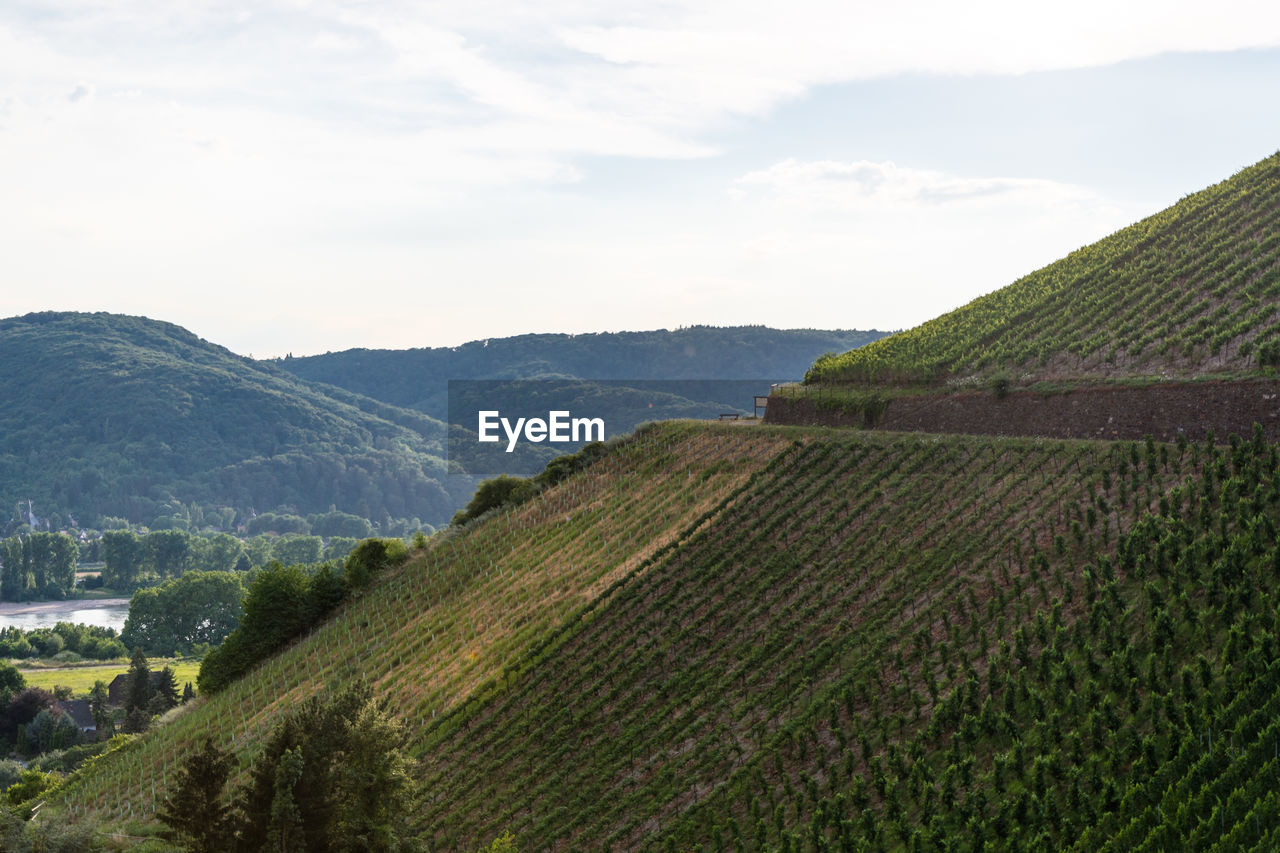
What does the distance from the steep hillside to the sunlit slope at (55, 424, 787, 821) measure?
0.26 meters

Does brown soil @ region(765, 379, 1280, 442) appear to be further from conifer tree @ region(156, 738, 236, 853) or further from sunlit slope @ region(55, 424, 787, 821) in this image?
conifer tree @ region(156, 738, 236, 853)

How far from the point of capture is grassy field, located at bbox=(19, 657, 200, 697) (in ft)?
335

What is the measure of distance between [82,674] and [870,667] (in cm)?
10129

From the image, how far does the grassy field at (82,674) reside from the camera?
102 metres

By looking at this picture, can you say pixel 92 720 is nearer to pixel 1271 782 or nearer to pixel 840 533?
pixel 840 533

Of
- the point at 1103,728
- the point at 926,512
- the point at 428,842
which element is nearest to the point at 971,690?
the point at 1103,728

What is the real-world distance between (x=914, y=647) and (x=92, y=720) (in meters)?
76.8

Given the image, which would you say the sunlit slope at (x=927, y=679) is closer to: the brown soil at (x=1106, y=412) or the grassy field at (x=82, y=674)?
the brown soil at (x=1106, y=412)

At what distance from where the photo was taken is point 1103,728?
21.4 metres

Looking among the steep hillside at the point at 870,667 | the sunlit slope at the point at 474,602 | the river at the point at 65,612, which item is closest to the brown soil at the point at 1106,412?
the steep hillside at the point at 870,667

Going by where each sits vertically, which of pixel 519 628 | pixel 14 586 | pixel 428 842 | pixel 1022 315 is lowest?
pixel 14 586

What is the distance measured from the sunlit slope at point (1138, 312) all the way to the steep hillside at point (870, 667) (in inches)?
198

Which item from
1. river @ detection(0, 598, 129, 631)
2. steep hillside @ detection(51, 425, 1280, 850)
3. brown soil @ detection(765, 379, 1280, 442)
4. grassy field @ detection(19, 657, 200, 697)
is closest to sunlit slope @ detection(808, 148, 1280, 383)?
brown soil @ detection(765, 379, 1280, 442)

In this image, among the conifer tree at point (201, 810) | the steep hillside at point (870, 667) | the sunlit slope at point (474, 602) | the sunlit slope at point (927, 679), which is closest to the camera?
the sunlit slope at point (927, 679)
